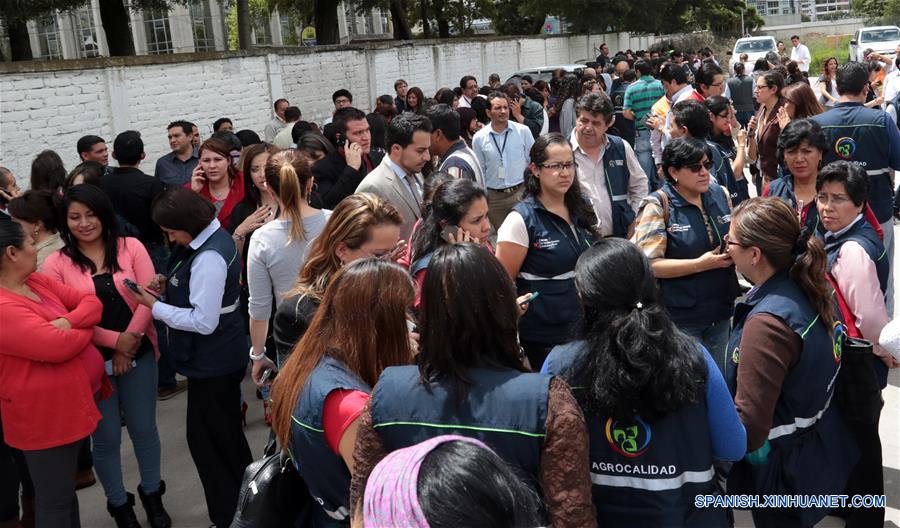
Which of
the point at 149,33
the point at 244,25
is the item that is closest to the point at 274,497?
the point at 244,25

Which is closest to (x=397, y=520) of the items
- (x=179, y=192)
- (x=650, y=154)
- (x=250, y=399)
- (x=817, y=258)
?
(x=817, y=258)

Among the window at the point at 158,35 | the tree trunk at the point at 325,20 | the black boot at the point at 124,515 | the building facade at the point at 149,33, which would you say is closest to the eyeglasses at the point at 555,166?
the black boot at the point at 124,515

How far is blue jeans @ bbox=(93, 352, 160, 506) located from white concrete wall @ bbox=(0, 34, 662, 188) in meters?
6.21

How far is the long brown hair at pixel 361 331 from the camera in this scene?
8.32ft

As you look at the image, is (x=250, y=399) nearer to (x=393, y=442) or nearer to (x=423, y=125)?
(x=423, y=125)

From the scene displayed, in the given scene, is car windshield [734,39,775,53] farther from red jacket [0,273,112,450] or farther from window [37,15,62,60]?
red jacket [0,273,112,450]

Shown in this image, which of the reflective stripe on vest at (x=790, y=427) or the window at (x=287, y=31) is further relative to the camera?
the window at (x=287, y=31)

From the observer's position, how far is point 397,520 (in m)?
1.31

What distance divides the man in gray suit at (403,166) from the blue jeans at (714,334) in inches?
73.7

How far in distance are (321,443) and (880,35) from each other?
31.8m

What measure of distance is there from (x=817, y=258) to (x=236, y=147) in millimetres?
5366

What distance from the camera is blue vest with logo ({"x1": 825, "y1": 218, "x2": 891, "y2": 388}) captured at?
3.81 meters

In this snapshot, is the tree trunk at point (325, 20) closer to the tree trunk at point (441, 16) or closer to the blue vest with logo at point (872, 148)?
the tree trunk at point (441, 16)

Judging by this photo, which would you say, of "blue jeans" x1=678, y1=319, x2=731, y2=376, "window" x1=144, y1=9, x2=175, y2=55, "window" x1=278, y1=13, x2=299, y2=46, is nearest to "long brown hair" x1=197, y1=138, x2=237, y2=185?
"blue jeans" x1=678, y1=319, x2=731, y2=376
